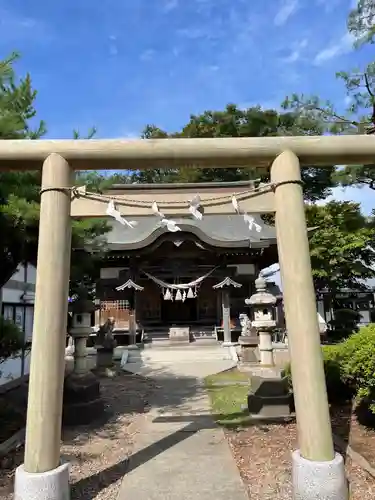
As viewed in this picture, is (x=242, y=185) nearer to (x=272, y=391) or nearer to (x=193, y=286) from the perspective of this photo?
(x=193, y=286)

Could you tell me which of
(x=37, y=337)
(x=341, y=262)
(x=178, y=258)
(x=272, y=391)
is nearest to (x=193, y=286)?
(x=178, y=258)

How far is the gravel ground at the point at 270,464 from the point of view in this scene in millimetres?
3445

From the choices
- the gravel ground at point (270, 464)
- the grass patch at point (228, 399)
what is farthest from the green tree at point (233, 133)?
the gravel ground at point (270, 464)

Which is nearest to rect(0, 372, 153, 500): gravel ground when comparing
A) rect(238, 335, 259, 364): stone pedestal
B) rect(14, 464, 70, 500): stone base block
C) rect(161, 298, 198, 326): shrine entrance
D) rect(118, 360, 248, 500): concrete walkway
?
rect(118, 360, 248, 500): concrete walkway

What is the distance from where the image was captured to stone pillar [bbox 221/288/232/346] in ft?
50.8

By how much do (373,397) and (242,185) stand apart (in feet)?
61.2

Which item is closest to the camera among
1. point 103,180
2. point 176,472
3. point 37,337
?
point 37,337

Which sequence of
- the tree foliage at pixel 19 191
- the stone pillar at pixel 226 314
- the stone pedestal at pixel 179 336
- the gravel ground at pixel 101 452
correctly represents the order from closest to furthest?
the gravel ground at pixel 101 452 → the tree foliage at pixel 19 191 → the stone pillar at pixel 226 314 → the stone pedestal at pixel 179 336

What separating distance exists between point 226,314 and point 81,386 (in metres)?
10.4

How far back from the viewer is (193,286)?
52.4ft

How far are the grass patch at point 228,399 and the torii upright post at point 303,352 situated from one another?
261 cm

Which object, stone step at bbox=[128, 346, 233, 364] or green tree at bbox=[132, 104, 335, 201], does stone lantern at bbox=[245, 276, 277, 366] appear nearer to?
stone step at bbox=[128, 346, 233, 364]

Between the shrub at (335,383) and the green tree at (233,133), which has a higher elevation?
the green tree at (233,133)

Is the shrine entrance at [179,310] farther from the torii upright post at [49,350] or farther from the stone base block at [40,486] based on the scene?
the stone base block at [40,486]
